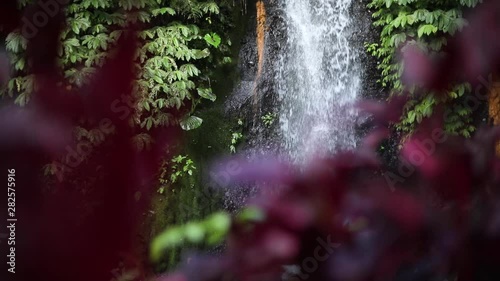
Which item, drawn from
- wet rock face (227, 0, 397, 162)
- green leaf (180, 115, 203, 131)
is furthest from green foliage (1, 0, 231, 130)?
wet rock face (227, 0, 397, 162)

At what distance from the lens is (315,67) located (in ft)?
16.3

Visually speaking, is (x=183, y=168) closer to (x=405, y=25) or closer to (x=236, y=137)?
(x=236, y=137)

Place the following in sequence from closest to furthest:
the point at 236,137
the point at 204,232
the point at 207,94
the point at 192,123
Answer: the point at 204,232, the point at 192,123, the point at 207,94, the point at 236,137

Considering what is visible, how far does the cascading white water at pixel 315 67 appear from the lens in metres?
4.91

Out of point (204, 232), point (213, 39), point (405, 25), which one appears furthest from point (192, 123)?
point (204, 232)

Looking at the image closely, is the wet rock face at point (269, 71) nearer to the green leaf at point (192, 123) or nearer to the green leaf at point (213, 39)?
the green leaf at point (213, 39)

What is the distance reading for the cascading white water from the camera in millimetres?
4910

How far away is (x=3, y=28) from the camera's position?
0.95ft

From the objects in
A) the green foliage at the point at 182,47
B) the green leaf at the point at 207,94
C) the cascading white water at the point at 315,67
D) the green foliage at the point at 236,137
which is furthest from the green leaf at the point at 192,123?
the cascading white water at the point at 315,67

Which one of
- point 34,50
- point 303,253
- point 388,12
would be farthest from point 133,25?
point 388,12

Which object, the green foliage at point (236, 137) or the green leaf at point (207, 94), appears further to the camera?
the green foliage at point (236, 137)

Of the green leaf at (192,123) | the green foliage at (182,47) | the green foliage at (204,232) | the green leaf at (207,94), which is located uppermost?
the green foliage at (182,47)

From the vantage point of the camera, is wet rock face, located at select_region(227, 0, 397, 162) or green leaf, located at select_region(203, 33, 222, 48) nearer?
green leaf, located at select_region(203, 33, 222, 48)

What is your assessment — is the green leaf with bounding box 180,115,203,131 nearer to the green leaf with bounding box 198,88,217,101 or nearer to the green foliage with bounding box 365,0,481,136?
the green leaf with bounding box 198,88,217,101
